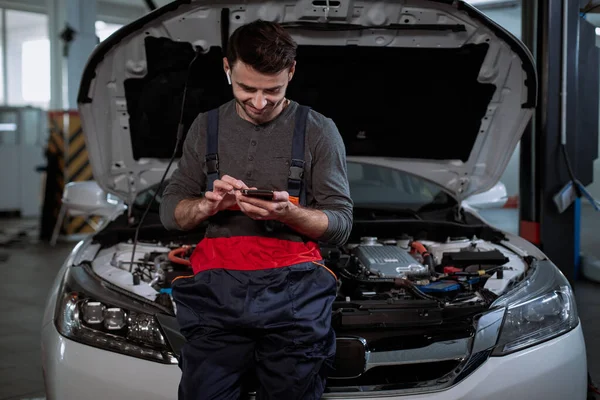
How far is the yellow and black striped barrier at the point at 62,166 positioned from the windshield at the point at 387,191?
5782 mm

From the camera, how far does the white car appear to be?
2002 millimetres

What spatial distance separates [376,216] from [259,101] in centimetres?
168

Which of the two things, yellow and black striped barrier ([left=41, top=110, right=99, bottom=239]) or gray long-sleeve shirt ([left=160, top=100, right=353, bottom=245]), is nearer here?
gray long-sleeve shirt ([left=160, top=100, right=353, bottom=245])

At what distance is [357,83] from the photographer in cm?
298

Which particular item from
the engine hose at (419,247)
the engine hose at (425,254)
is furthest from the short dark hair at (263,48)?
the engine hose at (419,247)

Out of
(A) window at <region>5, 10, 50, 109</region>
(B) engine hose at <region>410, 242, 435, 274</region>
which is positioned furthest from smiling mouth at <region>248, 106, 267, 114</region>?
(A) window at <region>5, 10, 50, 109</region>

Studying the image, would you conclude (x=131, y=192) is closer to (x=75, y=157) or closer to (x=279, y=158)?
(x=279, y=158)

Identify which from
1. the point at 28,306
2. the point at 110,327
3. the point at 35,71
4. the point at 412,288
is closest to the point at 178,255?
the point at 110,327

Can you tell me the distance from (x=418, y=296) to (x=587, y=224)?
887 centimetres

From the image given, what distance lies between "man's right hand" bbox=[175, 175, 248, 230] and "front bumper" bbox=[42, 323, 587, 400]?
0.49 meters

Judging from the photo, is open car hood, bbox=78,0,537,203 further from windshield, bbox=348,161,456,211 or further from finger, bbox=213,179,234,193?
finger, bbox=213,179,234,193

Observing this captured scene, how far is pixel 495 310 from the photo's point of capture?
6.94 ft

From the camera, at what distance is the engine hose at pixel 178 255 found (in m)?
2.62

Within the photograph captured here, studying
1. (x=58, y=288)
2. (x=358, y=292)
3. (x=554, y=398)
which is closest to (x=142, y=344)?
(x=58, y=288)
